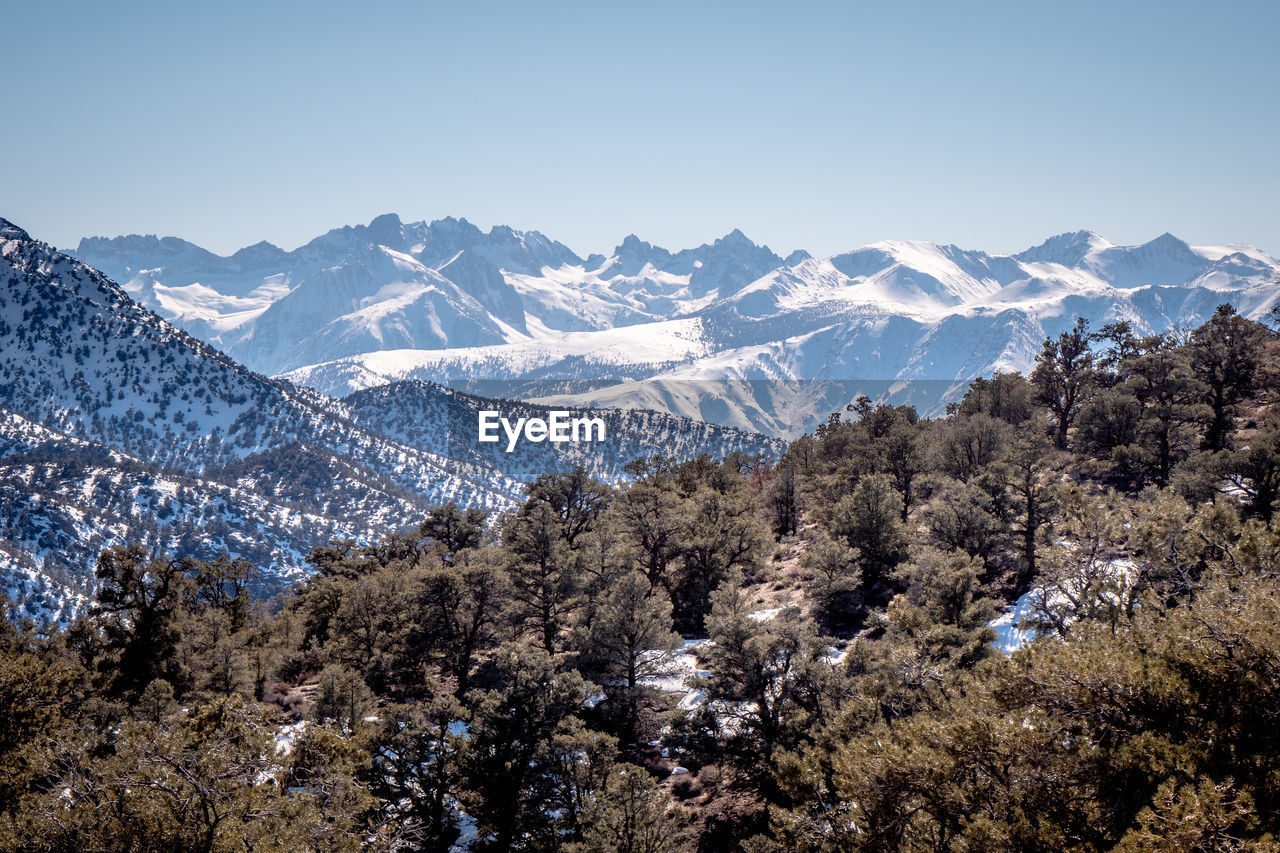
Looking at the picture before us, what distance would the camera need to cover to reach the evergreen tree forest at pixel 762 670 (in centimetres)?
2052

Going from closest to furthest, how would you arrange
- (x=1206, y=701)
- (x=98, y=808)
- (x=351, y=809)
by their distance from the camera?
(x=1206, y=701)
(x=98, y=808)
(x=351, y=809)

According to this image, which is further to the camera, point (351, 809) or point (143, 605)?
point (143, 605)

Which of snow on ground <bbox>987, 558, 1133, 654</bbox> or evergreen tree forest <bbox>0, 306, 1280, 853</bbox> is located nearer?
evergreen tree forest <bbox>0, 306, 1280, 853</bbox>

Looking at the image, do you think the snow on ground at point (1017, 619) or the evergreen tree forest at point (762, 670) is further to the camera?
the snow on ground at point (1017, 619)

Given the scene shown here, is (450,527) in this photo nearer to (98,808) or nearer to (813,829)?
(98,808)

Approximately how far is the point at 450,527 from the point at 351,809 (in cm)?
5364

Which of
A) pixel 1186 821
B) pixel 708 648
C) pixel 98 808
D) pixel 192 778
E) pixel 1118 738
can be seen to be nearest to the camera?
pixel 1186 821

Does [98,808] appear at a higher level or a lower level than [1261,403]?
lower

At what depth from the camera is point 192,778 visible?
24109mm

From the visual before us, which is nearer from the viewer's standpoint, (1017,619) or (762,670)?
(762,670)

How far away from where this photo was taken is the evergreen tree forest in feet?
67.3

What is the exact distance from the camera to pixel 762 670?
41625 millimetres

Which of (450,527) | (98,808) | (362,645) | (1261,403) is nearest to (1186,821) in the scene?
(98,808)

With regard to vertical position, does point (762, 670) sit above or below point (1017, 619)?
above
